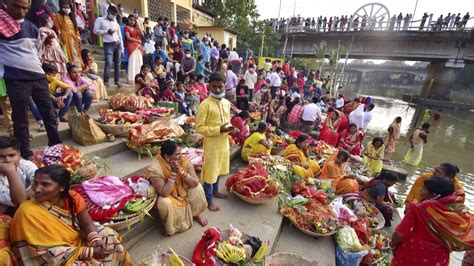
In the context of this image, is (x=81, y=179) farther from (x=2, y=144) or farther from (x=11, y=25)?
(x=11, y=25)

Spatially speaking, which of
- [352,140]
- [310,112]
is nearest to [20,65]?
[352,140]

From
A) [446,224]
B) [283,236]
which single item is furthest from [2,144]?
[446,224]

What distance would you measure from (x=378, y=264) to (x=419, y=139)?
21.4ft

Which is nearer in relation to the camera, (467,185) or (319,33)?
(467,185)

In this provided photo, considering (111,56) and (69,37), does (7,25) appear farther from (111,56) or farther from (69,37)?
(111,56)

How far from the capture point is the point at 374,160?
7.16 meters

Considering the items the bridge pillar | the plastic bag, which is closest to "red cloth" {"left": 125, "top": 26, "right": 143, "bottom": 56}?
the plastic bag

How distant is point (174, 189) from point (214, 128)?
0.89 meters

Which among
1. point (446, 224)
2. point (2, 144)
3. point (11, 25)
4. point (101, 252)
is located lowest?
point (101, 252)

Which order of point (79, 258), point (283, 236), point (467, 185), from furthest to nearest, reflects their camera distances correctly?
point (467, 185)
point (283, 236)
point (79, 258)


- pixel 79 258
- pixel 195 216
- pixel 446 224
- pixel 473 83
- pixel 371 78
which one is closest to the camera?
pixel 79 258

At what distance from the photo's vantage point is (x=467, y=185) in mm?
8141

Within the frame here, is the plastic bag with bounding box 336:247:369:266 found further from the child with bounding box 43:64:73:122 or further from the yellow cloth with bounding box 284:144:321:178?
the child with bounding box 43:64:73:122

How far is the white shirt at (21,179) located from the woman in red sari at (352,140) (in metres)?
7.20
